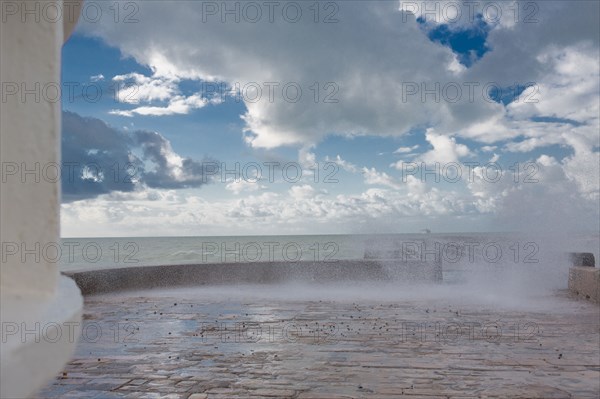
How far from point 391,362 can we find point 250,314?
439 centimetres

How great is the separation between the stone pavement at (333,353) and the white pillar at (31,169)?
4411mm

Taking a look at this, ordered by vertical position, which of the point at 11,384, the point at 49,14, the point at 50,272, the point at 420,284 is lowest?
the point at 420,284

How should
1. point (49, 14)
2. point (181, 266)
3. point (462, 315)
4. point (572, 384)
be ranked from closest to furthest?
point (49, 14) < point (572, 384) < point (462, 315) < point (181, 266)

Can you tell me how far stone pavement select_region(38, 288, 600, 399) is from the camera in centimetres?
559

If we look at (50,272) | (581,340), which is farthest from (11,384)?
(581,340)

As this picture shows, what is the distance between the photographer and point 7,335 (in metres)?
1.09

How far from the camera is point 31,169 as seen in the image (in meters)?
1.19

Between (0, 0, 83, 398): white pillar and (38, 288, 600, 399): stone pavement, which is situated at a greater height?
(0, 0, 83, 398): white pillar

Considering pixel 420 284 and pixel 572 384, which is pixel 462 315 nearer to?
pixel 572 384

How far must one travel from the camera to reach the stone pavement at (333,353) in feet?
18.3

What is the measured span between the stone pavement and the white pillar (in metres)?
4.41

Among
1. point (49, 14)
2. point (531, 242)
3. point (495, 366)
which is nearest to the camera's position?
point (49, 14)

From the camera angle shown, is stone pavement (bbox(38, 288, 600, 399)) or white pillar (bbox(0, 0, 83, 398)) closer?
white pillar (bbox(0, 0, 83, 398))

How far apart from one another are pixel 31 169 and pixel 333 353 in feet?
20.6
